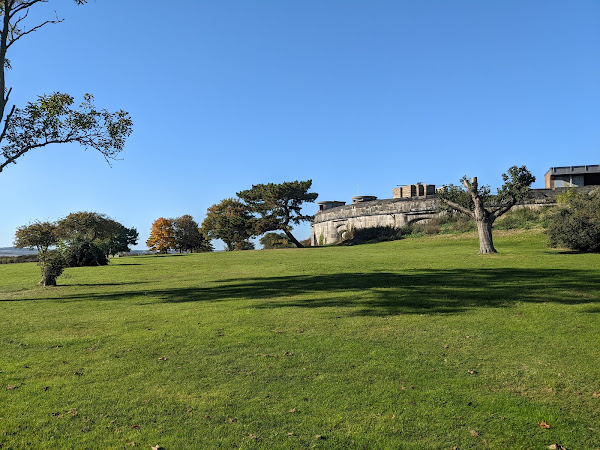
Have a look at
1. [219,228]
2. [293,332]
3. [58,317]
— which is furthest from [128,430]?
[219,228]

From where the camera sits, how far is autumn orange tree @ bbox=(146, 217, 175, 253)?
3095 inches

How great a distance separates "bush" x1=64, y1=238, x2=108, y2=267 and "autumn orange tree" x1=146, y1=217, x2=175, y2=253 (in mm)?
47457

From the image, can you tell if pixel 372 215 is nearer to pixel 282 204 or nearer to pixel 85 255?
pixel 282 204

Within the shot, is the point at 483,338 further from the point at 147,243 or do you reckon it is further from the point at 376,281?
the point at 147,243

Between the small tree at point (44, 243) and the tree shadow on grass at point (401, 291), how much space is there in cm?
445

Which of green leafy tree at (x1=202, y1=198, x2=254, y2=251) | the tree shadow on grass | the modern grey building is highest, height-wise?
the modern grey building

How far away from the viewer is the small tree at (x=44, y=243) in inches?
779

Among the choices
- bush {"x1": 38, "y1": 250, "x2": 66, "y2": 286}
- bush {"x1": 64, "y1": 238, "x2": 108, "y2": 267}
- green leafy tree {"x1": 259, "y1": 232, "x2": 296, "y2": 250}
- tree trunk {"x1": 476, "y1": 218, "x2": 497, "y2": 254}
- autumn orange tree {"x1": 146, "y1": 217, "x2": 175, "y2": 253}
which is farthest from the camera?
autumn orange tree {"x1": 146, "y1": 217, "x2": 175, "y2": 253}

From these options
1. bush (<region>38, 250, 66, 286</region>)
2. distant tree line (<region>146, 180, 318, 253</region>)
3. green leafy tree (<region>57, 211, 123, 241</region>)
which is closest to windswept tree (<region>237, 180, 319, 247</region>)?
distant tree line (<region>146, 180, 318, 253</region>)

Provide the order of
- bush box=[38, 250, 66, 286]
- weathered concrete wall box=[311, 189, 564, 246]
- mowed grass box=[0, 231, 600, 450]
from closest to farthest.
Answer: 1. mowed grass box=[0, 231, 600, 450]
2. bush box=[38, 250, 66, 286]
3. weathered concrete wall box=[311, 189, 564, 246]

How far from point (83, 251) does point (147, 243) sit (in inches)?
2011

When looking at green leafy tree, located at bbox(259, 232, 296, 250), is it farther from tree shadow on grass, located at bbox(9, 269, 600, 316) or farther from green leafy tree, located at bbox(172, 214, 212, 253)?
tree shadow on grass, located at bbox(9, 269, 600, 316)

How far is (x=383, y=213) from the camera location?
49.8 meters

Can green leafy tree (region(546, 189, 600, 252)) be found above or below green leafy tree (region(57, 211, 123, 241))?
below
